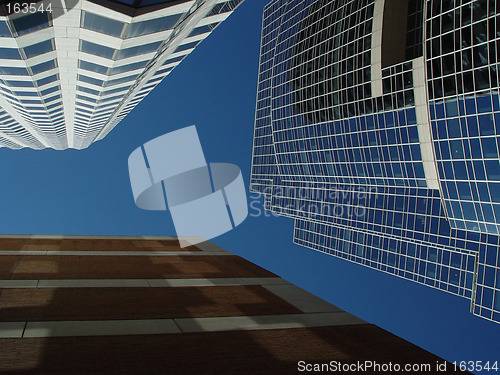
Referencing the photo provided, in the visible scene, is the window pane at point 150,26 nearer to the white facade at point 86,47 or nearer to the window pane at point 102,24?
the white facade at point 86,47

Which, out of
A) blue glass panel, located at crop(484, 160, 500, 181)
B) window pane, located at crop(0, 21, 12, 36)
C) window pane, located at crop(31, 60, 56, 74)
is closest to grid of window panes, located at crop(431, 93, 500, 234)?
blue glass panel, located at crop(484, 160, 500, 181)

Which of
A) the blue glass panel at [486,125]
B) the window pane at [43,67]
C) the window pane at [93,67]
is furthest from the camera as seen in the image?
the blue glass panel at [486,125]

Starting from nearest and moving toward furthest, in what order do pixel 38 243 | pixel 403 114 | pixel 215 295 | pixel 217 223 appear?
pixel 215 295 → pixel 38 243 → pixel 217 223 → pixel 403 114

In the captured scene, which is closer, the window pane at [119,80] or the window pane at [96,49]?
the window pane at [96,49]

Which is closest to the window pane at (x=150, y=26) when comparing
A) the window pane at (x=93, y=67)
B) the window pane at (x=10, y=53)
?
the window pane at (x=93, y=67)

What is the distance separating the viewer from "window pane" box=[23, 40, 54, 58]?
22.3 meters

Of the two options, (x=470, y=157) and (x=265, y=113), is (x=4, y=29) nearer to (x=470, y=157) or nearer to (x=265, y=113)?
(x=470, y=157)

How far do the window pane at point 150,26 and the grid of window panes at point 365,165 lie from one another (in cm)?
3603

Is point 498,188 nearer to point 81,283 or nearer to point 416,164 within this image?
point 416,164

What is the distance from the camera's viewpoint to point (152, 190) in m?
41.1

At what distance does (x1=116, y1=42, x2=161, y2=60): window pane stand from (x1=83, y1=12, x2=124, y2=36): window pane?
3.78 meters

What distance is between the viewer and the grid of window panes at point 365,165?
62.9 metres

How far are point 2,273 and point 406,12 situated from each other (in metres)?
68.8

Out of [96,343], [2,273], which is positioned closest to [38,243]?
[2,273]
